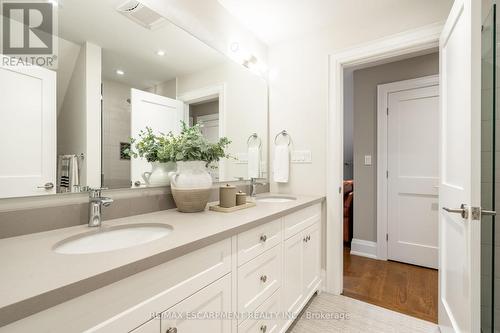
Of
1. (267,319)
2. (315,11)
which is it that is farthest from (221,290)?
(315,11)

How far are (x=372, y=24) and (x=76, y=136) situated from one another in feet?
7.22

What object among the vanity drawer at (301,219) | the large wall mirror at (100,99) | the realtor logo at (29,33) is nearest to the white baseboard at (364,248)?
the vanity drawer at (301,219)

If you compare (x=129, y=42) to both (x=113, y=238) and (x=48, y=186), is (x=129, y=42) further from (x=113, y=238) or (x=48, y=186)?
(x=113, y=238)

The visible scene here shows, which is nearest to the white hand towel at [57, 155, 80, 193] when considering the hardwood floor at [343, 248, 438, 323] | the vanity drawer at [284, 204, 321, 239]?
the vanity drawer at [284, 204, 321, 239]

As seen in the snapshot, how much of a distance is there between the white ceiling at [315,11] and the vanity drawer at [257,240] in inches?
64.9

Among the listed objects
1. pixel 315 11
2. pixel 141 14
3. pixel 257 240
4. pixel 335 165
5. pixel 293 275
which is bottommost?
pixel 293 275

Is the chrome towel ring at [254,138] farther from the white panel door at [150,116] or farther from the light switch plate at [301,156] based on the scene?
the white panel door at [150,116]

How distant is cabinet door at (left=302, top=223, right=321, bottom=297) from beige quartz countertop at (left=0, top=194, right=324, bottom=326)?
33.7 inches

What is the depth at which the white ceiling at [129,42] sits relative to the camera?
3.57ft

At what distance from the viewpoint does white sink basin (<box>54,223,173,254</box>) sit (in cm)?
91

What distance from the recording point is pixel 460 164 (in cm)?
121

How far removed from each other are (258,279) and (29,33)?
145 centimetres

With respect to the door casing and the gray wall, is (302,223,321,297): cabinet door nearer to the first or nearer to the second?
the door casing

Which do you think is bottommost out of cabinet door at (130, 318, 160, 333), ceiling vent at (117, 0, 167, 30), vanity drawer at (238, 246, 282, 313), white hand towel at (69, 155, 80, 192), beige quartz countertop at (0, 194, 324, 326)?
vanity drawer at (238, 246, 282, 313)
